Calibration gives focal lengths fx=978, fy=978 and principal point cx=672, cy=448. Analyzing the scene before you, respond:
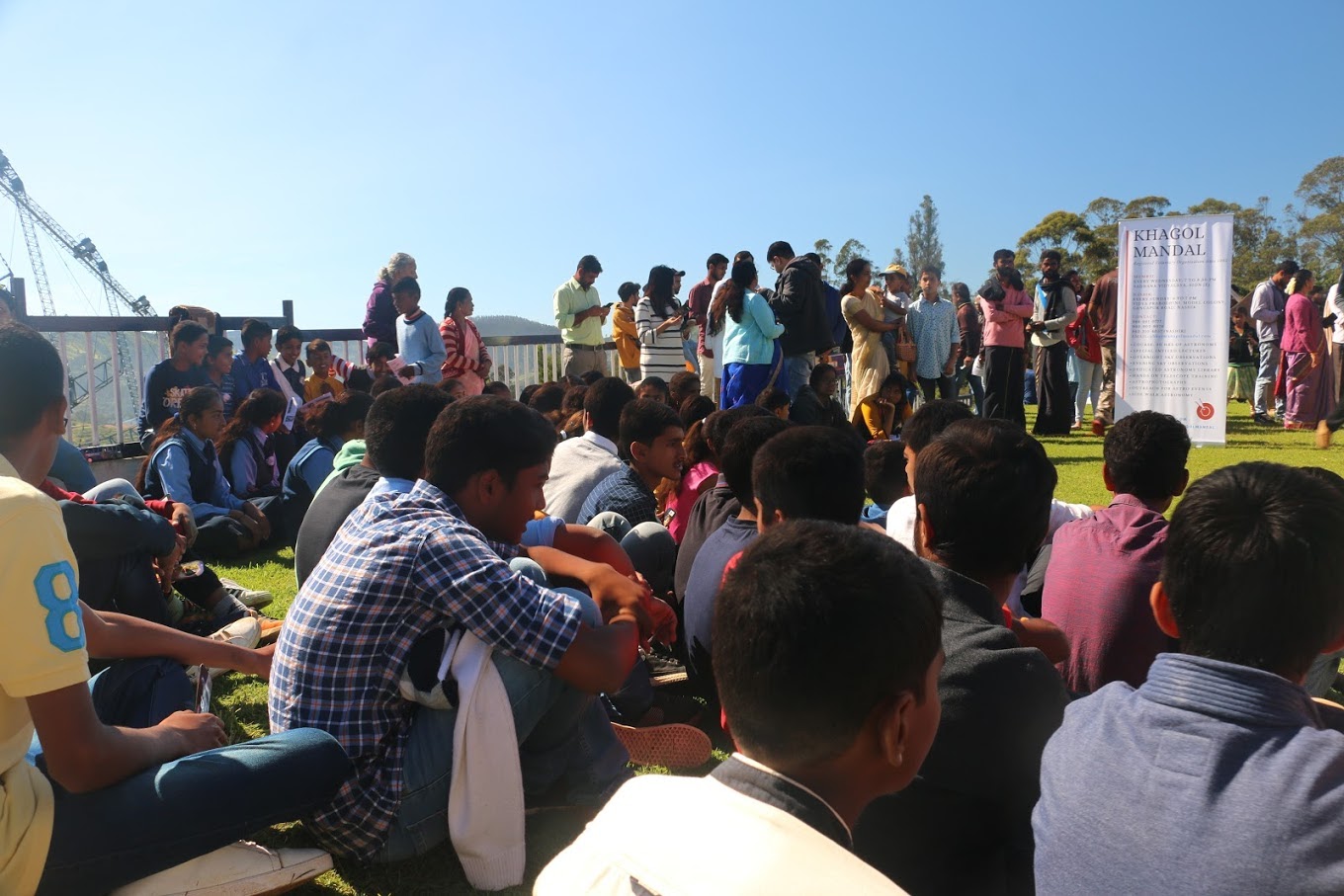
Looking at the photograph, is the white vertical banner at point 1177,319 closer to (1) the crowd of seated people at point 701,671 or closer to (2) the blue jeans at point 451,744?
(1) the crowd of seated people at point 701,671

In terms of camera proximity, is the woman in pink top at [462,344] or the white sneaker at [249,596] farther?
the woman in pink top at [462,344]

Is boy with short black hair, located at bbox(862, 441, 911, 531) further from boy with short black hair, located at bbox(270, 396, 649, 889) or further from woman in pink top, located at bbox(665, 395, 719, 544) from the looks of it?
boy with short black hair, located at bbox(270, 396, 649, 889)

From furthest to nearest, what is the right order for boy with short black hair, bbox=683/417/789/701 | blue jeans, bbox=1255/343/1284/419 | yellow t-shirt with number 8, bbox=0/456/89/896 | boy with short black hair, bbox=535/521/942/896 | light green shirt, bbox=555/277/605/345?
blue jeans, bbox=1255/343/1284/419, light green shirt, bbox=555/277/605/345, boy with short black hair, bbox=683/417/789/701, yellow t-shirt with number 8, bbox=0/456/89/896, boy with short black hair, bbox=535/521/942/896

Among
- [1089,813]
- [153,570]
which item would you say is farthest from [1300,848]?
[153,570]

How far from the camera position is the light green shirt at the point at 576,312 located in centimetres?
1078

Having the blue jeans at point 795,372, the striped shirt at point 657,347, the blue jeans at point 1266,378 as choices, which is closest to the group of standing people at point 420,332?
the striped shirt at point 657,347

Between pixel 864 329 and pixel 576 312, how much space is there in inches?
124

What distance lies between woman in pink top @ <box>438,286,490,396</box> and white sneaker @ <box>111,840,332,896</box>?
648 cm

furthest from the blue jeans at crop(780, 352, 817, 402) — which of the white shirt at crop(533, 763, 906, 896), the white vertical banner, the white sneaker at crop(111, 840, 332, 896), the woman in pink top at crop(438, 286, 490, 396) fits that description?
the white shirt at crop(533, 763, 906, 896)

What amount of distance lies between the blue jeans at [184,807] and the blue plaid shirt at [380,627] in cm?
11

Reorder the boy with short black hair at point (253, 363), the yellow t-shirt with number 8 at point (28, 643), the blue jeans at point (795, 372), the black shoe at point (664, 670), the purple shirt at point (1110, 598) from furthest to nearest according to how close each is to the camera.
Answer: the blue jeans at point (795, 372)
the boy with short black hair at point (253, 363)
the black shoe at point (664, 670)
the purple shirt at point (1110, 598)
the yellow t-shirt with number 8 at point (28, 643)

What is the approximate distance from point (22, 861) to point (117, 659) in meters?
1.05

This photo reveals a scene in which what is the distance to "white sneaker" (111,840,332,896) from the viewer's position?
2.30 metres

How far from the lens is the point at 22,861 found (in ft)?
6.39
